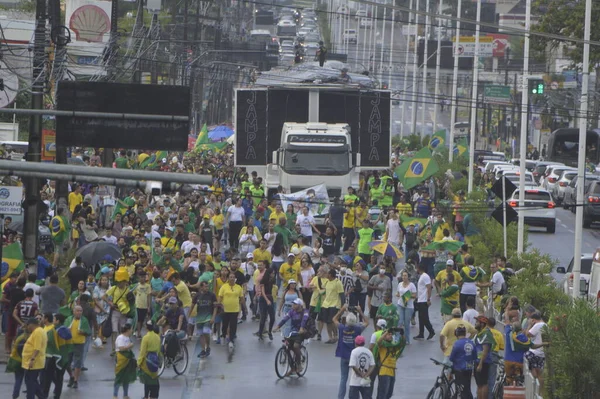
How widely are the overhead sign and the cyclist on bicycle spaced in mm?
9471

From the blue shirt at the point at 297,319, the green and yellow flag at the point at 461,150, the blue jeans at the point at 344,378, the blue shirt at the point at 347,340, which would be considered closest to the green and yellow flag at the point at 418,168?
the blue shirt at the point at 297,319

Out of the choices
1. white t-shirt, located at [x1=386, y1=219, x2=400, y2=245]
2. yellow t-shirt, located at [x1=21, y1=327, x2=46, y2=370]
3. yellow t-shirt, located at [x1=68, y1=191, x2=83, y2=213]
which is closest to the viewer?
yellow t-shirt, located at [x1=21, y1=327, x2=46, y2=370]

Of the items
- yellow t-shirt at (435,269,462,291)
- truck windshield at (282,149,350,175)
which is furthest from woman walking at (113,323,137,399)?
truck windshield at (282,149,350,175)

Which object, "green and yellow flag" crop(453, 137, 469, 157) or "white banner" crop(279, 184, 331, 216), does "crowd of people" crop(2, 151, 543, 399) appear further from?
"green and yellow flag" crop(453, 137, 469, 157)

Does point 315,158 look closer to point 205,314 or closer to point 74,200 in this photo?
point 74,200

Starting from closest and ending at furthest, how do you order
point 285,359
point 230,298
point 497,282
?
point 285,359 → point 230,298 → point 497,282

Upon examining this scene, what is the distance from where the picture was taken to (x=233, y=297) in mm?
24266

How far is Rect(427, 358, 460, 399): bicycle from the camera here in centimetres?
1912

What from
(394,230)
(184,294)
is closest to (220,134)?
(394,230)

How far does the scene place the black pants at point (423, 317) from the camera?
83.6 ft

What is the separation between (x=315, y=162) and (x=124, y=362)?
22.1m

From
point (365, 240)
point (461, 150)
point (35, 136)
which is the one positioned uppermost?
point (35, 136)

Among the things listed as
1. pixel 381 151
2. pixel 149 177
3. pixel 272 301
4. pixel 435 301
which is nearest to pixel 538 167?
pixel 381 151

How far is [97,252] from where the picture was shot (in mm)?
26422
